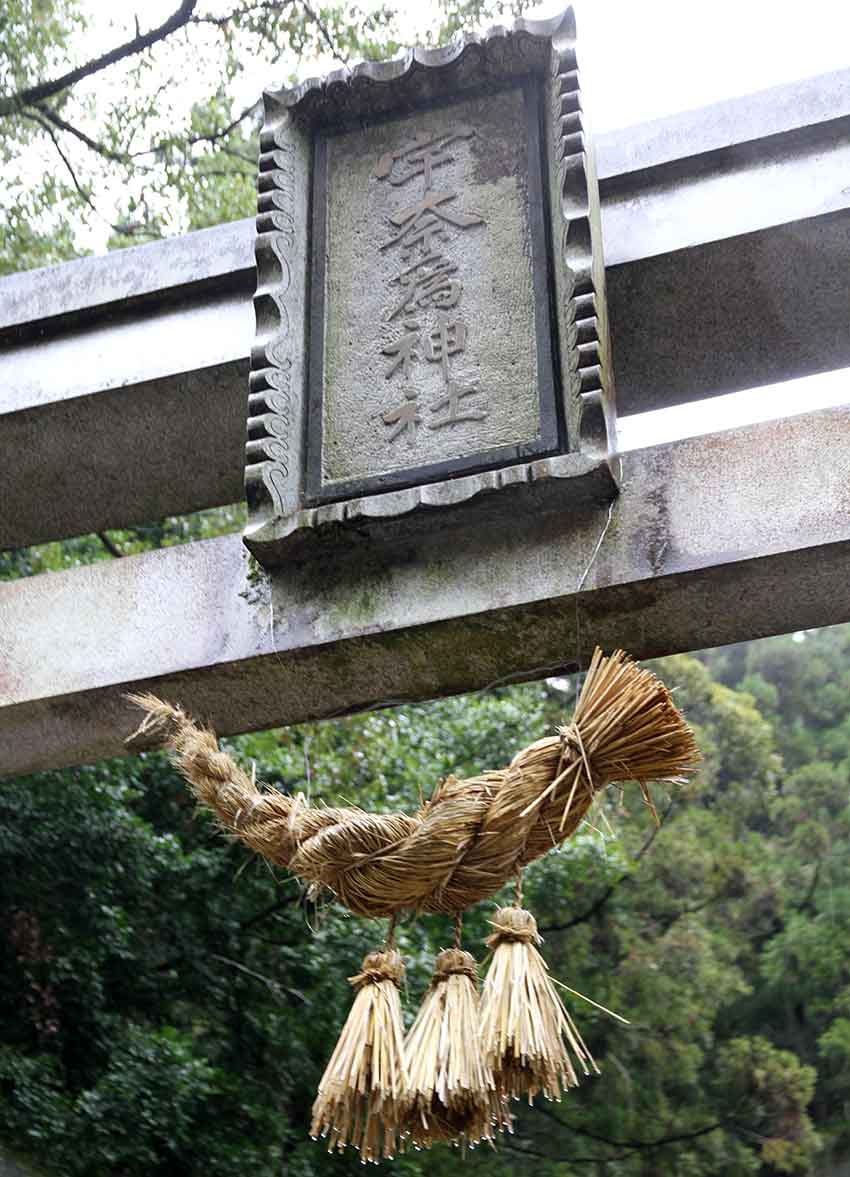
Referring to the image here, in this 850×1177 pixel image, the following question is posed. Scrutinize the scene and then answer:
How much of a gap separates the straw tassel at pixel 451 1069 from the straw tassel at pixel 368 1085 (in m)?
0.02

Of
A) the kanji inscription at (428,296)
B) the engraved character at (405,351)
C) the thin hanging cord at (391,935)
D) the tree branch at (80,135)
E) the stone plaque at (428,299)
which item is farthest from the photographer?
the tree branch at (80,135)

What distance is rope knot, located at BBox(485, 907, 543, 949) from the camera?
5.98 feet

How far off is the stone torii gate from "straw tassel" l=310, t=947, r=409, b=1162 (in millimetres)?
748

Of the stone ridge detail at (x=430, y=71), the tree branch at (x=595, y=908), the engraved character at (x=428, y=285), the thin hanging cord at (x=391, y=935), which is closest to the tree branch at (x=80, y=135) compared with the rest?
the stone ridge detail at (x=430, y=71)

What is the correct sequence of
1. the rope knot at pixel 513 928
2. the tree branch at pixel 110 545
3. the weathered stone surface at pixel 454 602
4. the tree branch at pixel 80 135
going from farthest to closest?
the tree branch at pixel 110 545
the tree branch at pixel 80 135
the weathered stone surface at pixel 454 602
the rope knot at pixel 513 928

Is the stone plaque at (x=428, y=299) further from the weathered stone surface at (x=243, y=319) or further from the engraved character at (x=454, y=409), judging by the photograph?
the weathered stone surface at (x=243, y=319)

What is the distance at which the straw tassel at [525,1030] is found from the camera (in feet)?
5.47

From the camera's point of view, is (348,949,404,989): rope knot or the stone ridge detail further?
the stone ridge detail

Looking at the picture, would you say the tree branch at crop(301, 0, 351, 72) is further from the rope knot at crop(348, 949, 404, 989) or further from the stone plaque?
the rope knot at crop(348, 949, 404, 989)

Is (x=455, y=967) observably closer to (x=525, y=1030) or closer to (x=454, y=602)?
(x=525, y=1030)

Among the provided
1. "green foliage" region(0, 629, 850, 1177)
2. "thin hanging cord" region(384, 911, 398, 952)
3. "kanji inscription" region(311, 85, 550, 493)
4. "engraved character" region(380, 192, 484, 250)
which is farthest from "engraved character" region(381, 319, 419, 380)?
"thin hanging cord" region(384, 911, 398, 952)

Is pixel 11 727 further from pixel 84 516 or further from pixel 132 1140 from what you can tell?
pixel 132 1140

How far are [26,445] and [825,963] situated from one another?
8545 millimetres

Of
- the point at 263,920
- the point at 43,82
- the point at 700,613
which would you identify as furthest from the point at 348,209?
the point at 263,920
